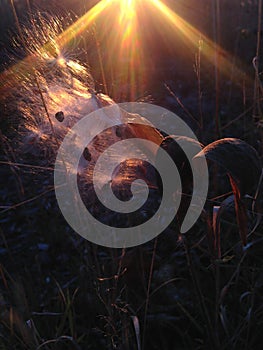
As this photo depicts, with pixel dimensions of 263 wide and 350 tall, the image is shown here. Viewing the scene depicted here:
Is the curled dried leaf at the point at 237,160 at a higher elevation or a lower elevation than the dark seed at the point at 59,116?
lower

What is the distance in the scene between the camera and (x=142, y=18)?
4.29 m

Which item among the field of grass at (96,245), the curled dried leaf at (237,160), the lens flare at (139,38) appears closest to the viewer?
the curled dried leaf at (237,160)

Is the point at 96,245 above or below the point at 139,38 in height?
below

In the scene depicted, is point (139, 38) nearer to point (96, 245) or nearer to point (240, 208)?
point (96, 245)

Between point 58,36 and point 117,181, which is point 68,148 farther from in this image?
point 58,36

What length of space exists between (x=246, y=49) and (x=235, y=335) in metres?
3.01

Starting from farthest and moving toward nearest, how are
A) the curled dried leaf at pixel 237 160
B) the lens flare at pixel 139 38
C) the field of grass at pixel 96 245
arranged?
the lens flare at pixel 139 38 < the field of grass at pixel 96 245 < the curled dried leaf at pixel 237 160

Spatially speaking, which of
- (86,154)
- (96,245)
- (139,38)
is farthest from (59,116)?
(139,38)

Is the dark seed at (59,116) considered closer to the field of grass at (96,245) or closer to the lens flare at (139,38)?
the field of grass at (96,245)

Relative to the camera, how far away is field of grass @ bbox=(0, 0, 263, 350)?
1095mm

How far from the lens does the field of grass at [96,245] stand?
109 centimetres

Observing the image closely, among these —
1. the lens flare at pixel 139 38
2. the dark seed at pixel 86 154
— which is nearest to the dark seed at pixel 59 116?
the dark seed at pixel 86 154

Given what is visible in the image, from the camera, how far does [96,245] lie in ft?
5.89

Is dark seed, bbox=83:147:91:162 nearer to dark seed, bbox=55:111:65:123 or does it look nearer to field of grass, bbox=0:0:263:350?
field of grass, bbox=0:0:263:350
